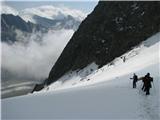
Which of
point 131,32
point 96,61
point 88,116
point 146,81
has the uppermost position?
point 131,32

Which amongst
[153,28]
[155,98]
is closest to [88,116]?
[155,98]

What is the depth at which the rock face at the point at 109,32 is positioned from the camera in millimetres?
96062

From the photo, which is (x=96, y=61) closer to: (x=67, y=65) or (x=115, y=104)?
(x=67, y=65)

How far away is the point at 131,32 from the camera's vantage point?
102 m

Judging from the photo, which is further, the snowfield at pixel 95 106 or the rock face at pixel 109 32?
the rock face at pixel 109 32

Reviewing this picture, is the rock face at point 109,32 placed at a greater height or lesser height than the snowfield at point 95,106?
greater

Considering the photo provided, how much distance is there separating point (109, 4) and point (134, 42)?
2845cm

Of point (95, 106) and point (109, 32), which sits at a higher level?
point (109, 32)

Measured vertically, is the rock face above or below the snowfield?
above

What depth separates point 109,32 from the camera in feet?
365

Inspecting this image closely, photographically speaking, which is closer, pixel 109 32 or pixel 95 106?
pixel 95 106

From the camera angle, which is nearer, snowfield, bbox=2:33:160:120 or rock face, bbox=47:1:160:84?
snowfield, bbox=2:33:160:120

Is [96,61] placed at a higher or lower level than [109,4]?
lower

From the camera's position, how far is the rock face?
3782 inches
